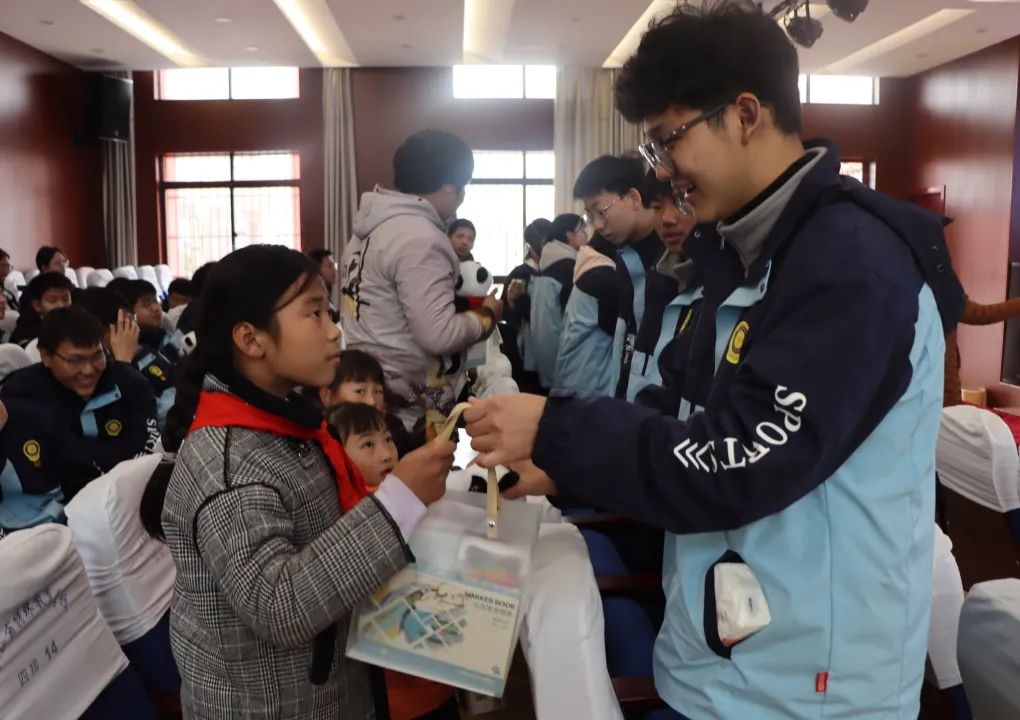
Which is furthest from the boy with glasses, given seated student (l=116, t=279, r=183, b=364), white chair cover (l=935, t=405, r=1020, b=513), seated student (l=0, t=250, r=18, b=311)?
seated student (l=0, t=250, r=18, b=311)

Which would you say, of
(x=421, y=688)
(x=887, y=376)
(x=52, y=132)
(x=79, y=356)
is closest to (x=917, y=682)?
(x=887, y=376)

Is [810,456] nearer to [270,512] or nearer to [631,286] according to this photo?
[270,512]

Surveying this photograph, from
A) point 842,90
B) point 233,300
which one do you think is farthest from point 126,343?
point 842,90

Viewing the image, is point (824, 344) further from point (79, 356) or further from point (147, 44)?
point (147, 44)

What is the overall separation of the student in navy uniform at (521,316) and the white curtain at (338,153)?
5.86m

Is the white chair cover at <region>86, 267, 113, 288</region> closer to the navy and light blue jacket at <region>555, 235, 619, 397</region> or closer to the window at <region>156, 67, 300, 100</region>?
the window at <region>156, 67, 300, 100</region>

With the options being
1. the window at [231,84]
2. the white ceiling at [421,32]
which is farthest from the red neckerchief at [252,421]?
the window at [231,84]

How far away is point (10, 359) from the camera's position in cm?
322

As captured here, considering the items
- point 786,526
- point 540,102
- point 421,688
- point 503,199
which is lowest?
point 421,688

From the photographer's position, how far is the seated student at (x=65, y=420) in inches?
104

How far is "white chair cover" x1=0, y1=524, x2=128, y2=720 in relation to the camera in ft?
4.04

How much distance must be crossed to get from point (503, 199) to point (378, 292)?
8913mm

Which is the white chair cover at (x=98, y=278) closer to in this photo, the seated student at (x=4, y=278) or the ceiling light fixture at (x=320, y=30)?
the seated student at (x=4, y=278)

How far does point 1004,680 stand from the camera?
1121mm
